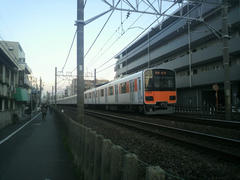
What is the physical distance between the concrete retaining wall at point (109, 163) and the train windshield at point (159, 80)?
32.4 feet

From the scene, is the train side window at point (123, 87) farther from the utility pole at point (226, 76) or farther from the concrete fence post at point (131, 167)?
the concrete fence post at point (131, 167)

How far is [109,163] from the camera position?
9.70 feet

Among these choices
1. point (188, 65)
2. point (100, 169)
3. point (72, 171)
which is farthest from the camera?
point (188, 65)

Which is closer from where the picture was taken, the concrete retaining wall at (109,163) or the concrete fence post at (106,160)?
the concrete retaining wall at (109,163)

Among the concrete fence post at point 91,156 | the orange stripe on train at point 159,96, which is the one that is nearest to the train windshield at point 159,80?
the orange stripe on train at point 159,96

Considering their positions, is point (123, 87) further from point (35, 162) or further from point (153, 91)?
point (35, 162)

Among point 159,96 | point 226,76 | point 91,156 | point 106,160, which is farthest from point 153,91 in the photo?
point 106,160

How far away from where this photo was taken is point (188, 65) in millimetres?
28047

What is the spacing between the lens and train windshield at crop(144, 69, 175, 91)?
14.5m

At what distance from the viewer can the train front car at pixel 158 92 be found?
1435cm

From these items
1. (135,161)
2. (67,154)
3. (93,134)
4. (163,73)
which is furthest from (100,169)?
(163,73)

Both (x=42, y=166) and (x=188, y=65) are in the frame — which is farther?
(x=188, y=65)

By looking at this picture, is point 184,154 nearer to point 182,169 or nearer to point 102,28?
point 182,169

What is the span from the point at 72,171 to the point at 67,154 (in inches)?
64.0
